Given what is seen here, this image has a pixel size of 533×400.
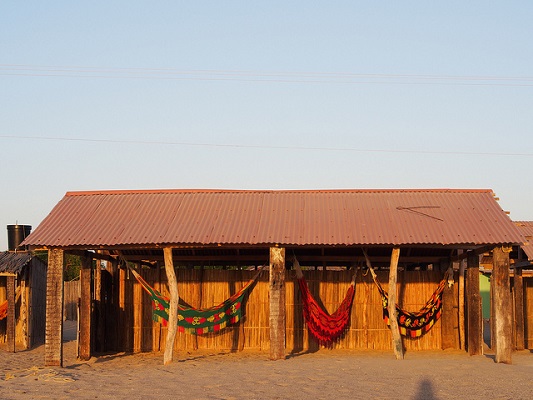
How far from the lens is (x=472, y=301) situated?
51.0 feet

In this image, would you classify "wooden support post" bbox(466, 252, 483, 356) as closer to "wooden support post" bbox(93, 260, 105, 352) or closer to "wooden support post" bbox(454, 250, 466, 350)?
"wooden support post" bbox(454, 250, 466, 350)

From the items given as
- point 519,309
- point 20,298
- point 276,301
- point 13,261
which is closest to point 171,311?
point 276,301

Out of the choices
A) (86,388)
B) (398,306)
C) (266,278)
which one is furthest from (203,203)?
(86,388)

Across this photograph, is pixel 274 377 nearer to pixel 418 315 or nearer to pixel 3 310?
pixel 418 315

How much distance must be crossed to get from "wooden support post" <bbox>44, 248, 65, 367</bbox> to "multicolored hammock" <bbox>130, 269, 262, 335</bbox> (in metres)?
1.70

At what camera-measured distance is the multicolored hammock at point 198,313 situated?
1516cm

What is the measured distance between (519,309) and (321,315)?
454 centimetres

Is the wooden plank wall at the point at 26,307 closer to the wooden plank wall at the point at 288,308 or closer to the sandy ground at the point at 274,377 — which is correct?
the sandy ground at the point at 274,377

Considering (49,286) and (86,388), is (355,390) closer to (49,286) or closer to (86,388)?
(86,388)

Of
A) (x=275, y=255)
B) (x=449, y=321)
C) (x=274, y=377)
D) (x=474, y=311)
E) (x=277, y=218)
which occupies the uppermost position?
(x=277, y=218)

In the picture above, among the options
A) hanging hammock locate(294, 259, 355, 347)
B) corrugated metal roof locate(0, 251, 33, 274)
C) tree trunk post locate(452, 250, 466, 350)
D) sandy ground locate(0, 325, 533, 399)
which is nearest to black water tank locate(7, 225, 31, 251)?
corrugated metal roof locate(0, 251, 33, 274)

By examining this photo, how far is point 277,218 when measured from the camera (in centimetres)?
1498

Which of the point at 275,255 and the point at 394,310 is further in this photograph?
the point at 394,310

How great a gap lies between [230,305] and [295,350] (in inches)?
67.2
